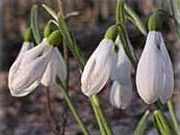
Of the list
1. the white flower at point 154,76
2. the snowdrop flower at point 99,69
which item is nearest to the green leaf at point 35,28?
the snowdrop flower at point 99,69

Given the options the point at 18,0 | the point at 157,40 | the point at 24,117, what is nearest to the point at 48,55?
the point at 157,40

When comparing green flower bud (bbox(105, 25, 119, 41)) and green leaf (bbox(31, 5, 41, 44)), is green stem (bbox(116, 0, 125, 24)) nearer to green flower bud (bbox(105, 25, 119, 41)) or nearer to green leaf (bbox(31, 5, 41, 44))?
green flower bud (bbox(105, 25, 119, 41))

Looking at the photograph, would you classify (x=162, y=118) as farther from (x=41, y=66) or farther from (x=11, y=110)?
(x=11, y=110)

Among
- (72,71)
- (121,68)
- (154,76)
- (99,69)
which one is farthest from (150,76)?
(72,71)

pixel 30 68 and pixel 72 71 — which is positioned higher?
pixel 30 68

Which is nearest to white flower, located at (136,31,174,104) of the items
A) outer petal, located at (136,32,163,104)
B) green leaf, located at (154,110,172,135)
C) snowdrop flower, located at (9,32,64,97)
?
outer petal, located at (136,32,163,104)

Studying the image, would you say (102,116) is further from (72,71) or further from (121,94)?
(72,71)

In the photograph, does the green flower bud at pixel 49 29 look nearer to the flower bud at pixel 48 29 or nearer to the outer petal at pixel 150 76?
the flower bud at pixel 48 29
